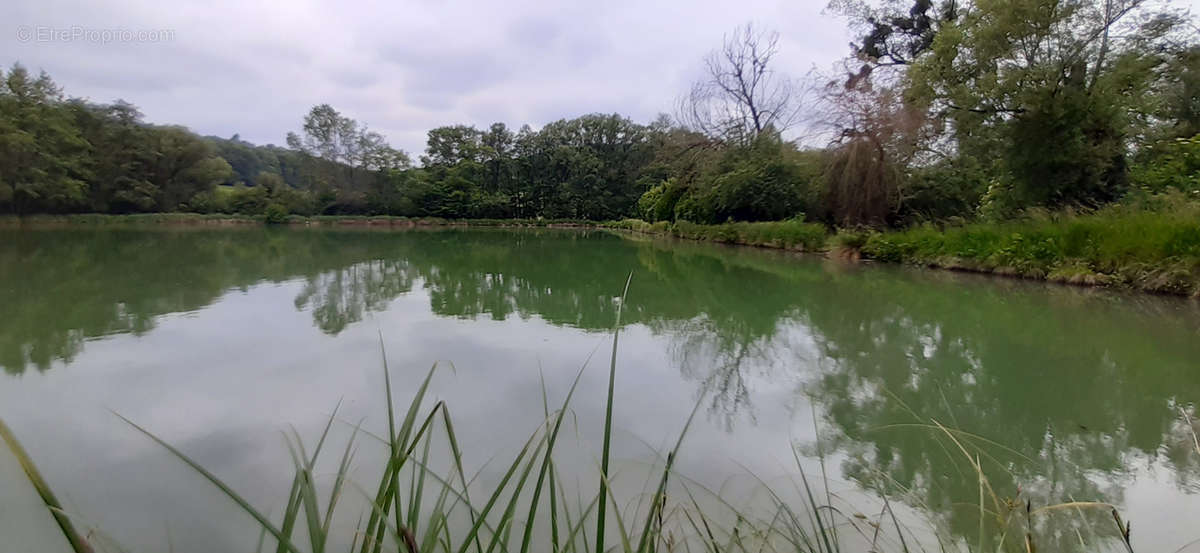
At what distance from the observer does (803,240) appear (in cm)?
1184

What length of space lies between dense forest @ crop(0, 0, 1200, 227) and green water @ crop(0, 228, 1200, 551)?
3313mm

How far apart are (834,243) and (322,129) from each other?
1199 inches

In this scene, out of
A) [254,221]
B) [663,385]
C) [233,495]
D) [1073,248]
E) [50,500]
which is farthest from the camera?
[254,221]

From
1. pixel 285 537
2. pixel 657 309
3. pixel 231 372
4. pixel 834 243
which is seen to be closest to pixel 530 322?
pixel 657 309

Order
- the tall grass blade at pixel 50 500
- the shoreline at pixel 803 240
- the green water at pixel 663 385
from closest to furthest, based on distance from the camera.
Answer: the tall grass blade at pixel 50 500 → the green water at pixel 663 385 → the shoreline at pixel 803 240

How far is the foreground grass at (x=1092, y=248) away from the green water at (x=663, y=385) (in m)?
0.35

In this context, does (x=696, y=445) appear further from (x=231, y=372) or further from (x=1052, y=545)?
(x=231, y=372)

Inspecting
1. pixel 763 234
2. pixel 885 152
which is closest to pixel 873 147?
pixel 885 152

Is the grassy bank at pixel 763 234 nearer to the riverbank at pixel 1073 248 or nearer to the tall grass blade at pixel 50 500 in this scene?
the riverbank at pixel 1073 248

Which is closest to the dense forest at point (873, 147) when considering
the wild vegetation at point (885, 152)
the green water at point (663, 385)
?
the wild vegetation at point (885, 152)

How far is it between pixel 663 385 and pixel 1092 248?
6.24 m

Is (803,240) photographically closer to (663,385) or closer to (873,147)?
(873,147)

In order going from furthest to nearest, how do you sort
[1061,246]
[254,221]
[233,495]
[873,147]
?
1. [254,221]
2. [873,147]
3. [1061,246]
4. [233,495]

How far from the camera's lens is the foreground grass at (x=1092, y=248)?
518 cm
